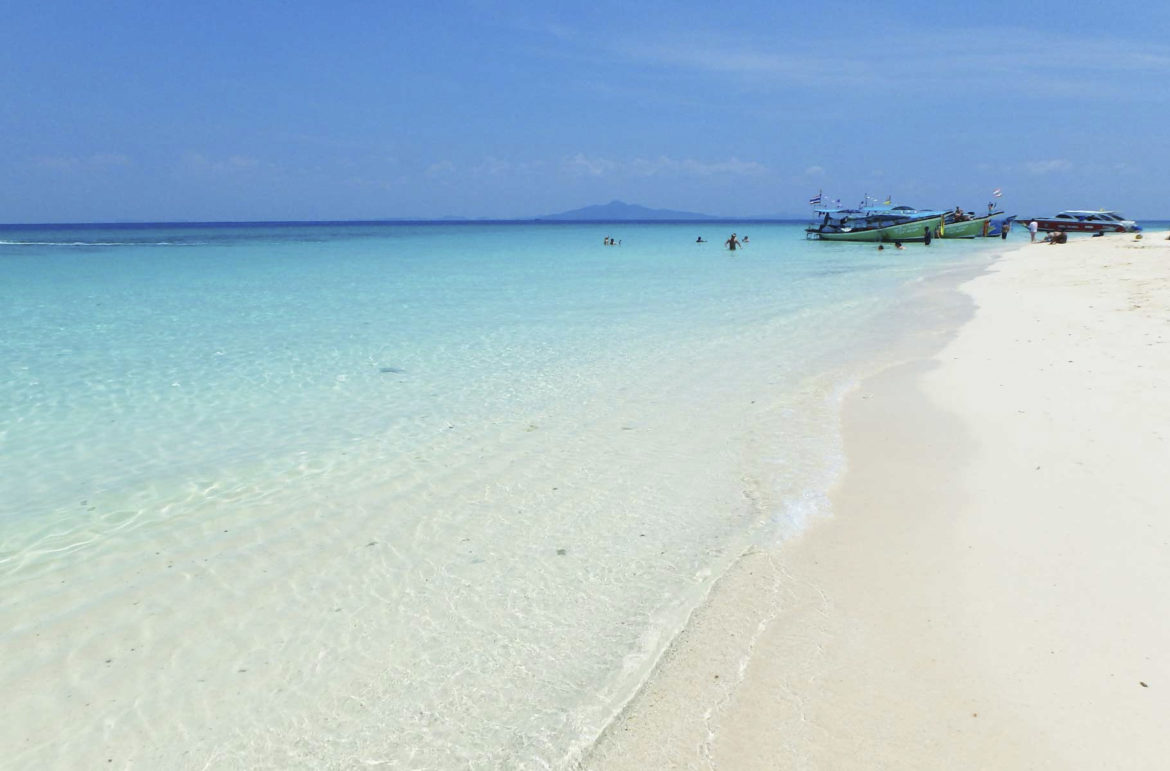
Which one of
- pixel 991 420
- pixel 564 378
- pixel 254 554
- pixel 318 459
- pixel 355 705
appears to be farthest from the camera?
pixel 564 378

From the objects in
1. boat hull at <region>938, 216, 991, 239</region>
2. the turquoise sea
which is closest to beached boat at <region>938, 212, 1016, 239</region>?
boat hull at <region>938, 216, 991, 239</region>

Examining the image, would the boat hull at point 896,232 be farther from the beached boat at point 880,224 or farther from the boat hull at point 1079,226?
the boat hull at point 1079,226

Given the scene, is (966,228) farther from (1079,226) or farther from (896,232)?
(896,232)

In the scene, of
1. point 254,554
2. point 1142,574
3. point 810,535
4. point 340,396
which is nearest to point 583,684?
point 810,535

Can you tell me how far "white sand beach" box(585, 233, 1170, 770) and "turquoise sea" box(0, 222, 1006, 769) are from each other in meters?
0.36

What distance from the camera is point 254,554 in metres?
5.15

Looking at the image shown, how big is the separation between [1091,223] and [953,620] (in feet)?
184

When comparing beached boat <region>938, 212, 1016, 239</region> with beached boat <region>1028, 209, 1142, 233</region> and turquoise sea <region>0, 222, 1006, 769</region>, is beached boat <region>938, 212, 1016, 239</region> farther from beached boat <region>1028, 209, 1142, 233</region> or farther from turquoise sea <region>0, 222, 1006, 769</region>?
turquoise sea <region>0, 222, 1006, 769</region>

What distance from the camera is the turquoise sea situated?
138 inches

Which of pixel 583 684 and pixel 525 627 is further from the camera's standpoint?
pixel 525 627

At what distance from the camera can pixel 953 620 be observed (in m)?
4.05

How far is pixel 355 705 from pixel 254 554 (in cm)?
204

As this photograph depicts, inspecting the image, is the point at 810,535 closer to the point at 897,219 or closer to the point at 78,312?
the point at 78,312

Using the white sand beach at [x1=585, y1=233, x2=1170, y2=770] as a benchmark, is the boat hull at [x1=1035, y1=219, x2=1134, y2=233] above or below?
above
